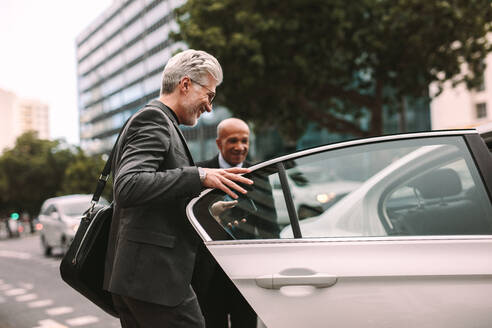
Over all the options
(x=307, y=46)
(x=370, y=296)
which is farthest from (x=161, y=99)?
(x=307, y=46)

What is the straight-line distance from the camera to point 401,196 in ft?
8.44

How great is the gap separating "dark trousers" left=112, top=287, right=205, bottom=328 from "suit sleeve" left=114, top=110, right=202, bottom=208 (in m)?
0.39

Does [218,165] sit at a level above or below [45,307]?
above

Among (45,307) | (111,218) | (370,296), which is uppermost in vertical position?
(111,218)

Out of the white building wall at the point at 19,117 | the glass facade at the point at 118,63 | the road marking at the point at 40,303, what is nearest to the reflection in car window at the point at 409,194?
the road marking at the point at 40,303

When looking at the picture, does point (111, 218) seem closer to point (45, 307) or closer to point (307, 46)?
point (45, 307)

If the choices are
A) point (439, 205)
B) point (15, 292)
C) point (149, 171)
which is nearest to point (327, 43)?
point (15, 292)

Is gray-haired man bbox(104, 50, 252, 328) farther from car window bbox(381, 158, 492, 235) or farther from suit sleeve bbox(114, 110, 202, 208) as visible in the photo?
car window bbox(381, 158, 492, 235)

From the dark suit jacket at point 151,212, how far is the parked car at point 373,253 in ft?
0.72

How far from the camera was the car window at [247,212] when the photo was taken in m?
2.08

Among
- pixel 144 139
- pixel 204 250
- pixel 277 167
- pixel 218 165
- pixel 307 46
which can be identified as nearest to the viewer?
pixel 144 139

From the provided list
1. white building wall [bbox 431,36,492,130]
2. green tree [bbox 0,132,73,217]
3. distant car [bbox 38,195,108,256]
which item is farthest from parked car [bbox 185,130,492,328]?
green tree [bbox 0,132,73,217]

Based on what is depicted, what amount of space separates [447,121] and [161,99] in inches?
1092

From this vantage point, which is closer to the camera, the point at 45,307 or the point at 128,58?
the point at 45,307
